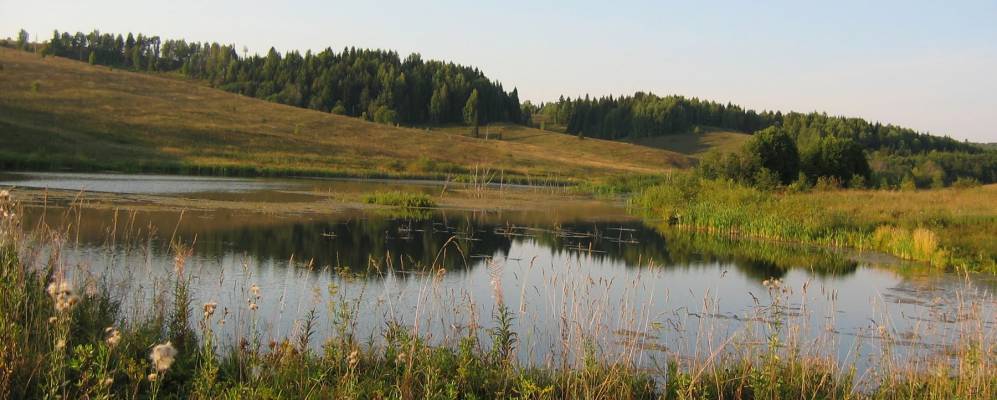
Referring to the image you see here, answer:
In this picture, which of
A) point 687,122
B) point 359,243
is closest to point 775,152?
point 359,243

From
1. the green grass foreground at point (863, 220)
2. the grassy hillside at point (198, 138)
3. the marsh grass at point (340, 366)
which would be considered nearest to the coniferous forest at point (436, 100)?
the grassy hillside at point (198, 138)

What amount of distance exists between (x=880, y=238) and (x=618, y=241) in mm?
8769

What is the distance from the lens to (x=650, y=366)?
398 inches

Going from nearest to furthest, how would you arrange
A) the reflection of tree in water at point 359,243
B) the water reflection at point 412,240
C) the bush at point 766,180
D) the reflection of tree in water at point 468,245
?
the reflection of tree in water at point 359,243 → the water reflection at point 412,240 → the reflection of tree in water at point 468,245 → the bush at point 766,180

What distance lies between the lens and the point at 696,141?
151 meters

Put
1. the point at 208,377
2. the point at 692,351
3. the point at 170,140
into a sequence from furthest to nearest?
the point at 170,140
the point at 692,351
the point at 208,377

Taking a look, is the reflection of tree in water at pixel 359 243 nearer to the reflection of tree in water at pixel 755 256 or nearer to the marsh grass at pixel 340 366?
the reflection of tree in water at pixel 755 256

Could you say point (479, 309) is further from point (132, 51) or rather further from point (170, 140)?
point (132, 51)

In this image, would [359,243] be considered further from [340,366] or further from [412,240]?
[340,366]

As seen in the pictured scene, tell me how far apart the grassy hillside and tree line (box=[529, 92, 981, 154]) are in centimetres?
5200

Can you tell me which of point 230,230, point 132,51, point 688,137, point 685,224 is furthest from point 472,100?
point 230,230

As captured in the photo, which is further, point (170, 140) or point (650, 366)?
point (170, 140)

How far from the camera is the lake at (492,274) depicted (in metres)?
10.8

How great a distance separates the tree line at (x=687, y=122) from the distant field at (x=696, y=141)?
404 centimetres
